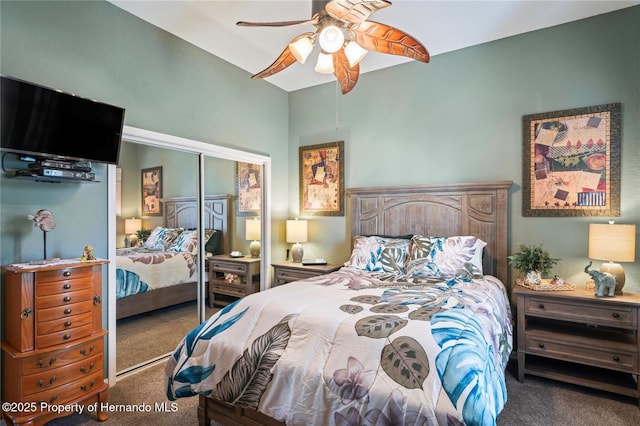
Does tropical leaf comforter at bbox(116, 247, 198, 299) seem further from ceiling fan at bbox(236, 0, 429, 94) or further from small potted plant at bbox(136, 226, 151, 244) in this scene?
ceiling fan at bbox(236, 0, 429, 94)

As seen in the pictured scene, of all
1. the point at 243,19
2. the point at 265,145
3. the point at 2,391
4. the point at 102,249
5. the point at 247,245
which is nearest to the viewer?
the point at 2,391

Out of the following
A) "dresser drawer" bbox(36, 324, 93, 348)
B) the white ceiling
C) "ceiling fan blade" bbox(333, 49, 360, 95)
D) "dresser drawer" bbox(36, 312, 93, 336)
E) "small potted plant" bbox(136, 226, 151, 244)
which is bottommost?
"dresser drawer" bbox(36, 324, 93, 348)

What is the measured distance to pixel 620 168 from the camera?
273 centimetres

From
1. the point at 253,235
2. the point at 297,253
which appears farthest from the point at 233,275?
the point at 297,253

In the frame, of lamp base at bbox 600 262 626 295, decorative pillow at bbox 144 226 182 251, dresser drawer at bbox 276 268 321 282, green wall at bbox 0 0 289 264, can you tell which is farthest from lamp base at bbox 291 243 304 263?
lamp base at bbox 600 262 626 295

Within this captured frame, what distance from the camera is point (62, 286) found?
2.04 meters

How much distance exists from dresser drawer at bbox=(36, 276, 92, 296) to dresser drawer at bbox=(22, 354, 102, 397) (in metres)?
0.46

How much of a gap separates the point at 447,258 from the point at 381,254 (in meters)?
0.59

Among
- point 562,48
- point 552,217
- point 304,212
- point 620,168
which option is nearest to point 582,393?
point 552,217

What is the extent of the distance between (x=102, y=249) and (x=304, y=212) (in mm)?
2409

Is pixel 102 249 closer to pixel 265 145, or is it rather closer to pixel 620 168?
pixel 265 145

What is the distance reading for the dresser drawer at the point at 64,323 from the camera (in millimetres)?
1969

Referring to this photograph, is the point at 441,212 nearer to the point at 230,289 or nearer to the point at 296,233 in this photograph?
the point at 296,233

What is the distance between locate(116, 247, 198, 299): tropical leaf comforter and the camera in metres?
2.75
